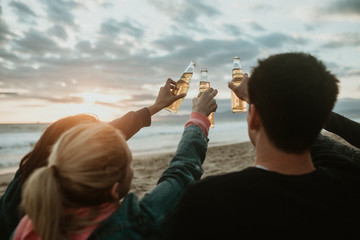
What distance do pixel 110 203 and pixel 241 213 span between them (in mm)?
657

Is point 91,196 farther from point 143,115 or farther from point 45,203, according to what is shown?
Answer: point 143,115

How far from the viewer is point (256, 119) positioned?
1.33 meters

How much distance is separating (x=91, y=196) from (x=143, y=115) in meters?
1.25

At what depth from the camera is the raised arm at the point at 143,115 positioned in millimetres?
2357

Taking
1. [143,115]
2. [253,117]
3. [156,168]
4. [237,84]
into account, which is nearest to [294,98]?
[253,117]

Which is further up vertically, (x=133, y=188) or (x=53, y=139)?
(x=53, y=139)

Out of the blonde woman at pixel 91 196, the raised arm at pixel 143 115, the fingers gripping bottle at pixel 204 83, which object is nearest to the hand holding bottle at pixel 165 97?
the raised arm at pixel 143 115

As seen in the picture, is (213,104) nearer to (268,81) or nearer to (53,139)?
(268,81)

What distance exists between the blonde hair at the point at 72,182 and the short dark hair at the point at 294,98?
2.46 feet

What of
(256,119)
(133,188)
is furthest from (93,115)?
(133,188)

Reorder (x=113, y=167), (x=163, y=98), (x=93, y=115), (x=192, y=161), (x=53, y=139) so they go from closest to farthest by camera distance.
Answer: (x=113, y=167)
(x=192, y=161)
(x=53, y=139)
(x=93, y=115)
(x=163, y=98)

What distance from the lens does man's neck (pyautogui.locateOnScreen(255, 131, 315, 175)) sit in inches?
47.3

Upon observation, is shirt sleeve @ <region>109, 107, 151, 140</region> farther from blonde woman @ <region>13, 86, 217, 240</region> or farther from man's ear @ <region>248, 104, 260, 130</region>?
man's ear @ <region>248, 104, 260, 130</region>

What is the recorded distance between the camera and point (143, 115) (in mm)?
2443
